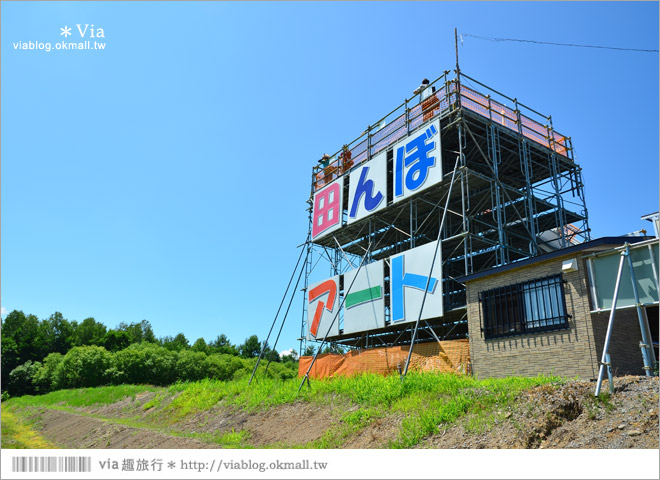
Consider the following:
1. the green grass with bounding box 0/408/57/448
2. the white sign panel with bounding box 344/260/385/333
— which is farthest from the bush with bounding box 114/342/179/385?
the white sign panel with bounding box 344/260/385/333

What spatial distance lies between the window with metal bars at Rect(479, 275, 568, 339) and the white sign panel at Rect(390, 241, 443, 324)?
3.91m

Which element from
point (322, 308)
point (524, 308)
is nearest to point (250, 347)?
point (322, 308)

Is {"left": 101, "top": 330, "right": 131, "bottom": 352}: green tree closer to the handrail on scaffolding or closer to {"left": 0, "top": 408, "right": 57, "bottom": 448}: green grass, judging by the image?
{"left": 0, "top": 408, "right": 57, "bottom": 448}: green grass

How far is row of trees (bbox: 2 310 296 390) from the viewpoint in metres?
71.5

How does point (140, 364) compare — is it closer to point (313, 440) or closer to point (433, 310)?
point (433, 310)

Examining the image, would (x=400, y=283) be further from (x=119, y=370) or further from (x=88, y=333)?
(x=88, y=333)

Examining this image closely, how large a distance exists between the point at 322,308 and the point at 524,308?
15.4 m

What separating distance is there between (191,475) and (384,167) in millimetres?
22140

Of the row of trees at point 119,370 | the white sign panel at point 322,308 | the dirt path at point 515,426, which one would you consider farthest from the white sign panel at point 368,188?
the row of trees at point 119,370

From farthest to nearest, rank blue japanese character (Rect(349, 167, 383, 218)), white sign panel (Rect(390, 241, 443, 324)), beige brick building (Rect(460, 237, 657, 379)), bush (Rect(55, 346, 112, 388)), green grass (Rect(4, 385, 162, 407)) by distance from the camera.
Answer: bush (Rect(55, 346, 112, 388)) < green grass (Rect(4, 385, 162, 407)) < blue japanese character (Rect(349, 167, 383, 218)) < white sign panel (Rect(390, 241, 443, 324)) < beige brick building (Rect(460, 237, 657, 379))

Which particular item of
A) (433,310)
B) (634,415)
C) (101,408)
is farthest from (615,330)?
(101,408)

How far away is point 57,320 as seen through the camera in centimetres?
8581

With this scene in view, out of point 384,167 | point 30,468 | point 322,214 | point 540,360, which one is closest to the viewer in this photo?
point 30,468

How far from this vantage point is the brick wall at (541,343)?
14.4m
